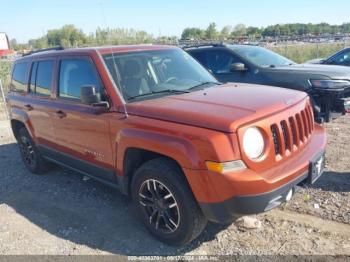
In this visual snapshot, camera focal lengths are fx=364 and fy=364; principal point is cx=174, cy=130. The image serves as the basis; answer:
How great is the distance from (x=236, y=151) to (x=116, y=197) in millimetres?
2390

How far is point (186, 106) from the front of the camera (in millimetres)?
3332

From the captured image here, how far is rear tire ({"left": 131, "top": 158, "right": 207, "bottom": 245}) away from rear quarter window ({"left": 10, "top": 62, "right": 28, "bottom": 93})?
3.08 meters

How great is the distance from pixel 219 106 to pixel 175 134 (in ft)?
1.61

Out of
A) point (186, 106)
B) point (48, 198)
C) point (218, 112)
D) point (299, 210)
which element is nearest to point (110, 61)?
point (186, 106)

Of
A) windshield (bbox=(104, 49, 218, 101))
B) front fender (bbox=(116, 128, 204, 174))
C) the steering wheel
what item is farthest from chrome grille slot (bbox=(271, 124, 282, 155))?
the steering wheel

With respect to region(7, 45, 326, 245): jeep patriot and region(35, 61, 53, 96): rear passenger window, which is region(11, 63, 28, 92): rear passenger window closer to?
region(35, 61, 53, 96): rear passenger window

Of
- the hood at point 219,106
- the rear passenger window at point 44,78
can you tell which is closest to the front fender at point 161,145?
the hood at point 219,106

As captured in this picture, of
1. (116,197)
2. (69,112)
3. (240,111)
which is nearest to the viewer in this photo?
(240,111)

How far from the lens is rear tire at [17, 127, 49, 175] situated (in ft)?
19.0

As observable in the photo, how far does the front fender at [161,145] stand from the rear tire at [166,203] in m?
0.19

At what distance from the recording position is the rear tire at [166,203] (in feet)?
10.5

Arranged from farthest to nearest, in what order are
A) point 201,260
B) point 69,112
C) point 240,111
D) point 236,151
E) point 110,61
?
point 69,112
point 110,61
point 201,260
point 240,111
point 236,151

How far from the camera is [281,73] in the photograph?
23.1 ft

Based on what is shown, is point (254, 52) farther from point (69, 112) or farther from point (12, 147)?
point (12, 147)
